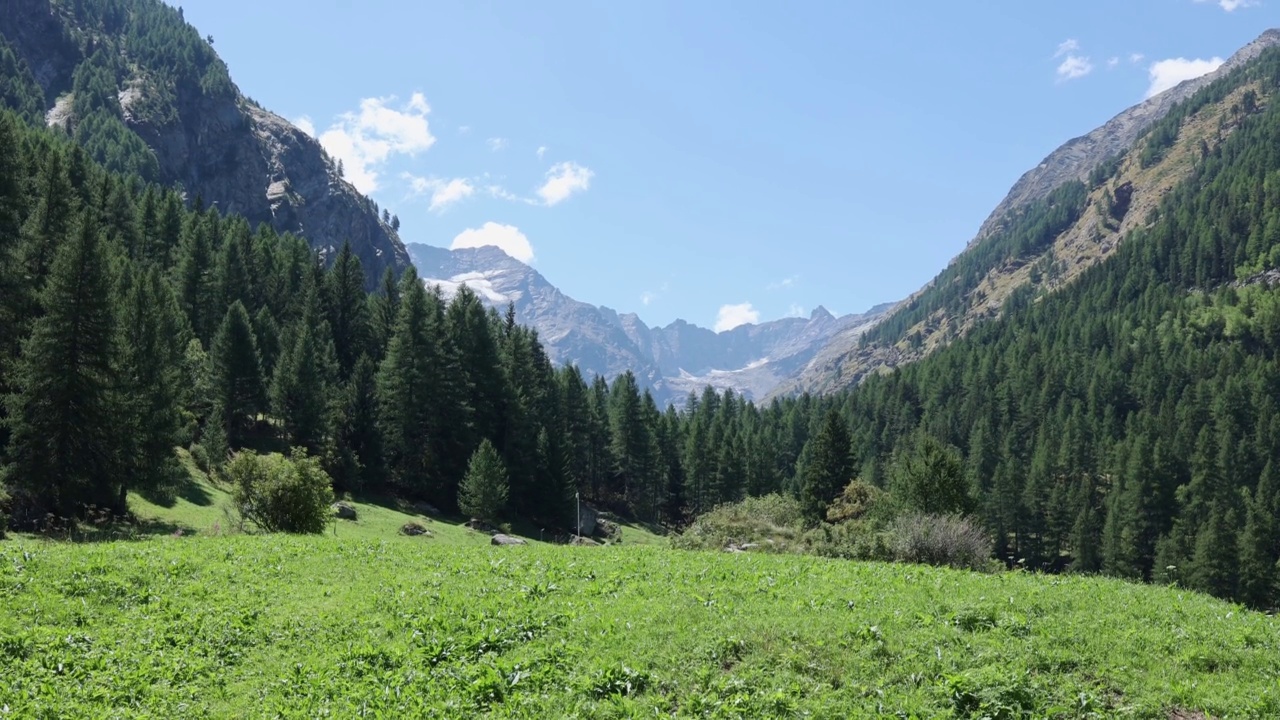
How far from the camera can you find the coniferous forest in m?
40.6

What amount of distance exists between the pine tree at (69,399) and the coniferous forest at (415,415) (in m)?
0.12

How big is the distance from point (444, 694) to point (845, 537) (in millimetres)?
36570

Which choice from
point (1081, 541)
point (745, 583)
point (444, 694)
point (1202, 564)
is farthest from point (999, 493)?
point (444, 694)

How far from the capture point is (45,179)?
5788cm

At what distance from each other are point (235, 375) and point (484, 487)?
25.3m

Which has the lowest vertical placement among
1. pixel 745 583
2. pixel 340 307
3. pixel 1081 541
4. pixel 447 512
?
pixel 1081 541

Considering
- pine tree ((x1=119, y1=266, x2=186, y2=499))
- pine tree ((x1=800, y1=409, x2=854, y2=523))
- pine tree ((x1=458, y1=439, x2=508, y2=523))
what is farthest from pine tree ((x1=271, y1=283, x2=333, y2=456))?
pine tree ((x1=800, y1=409, x2=854, y2=523))

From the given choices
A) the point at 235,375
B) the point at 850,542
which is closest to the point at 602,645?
the point at 850,542

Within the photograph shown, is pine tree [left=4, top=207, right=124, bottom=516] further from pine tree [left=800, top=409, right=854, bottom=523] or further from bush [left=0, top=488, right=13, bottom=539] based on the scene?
pine tree [left=800, top=409, right=854, bottom=523]

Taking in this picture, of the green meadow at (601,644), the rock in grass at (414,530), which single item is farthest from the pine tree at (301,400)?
the green meadow at (601,644)

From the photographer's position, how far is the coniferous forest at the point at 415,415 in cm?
4062

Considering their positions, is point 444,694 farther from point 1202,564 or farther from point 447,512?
point 1202,564

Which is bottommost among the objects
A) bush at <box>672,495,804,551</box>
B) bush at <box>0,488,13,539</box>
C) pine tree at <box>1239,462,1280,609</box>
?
pine tree at <box>1239,462,1280,609</box>

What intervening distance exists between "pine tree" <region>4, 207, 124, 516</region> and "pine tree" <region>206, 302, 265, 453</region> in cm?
2571
